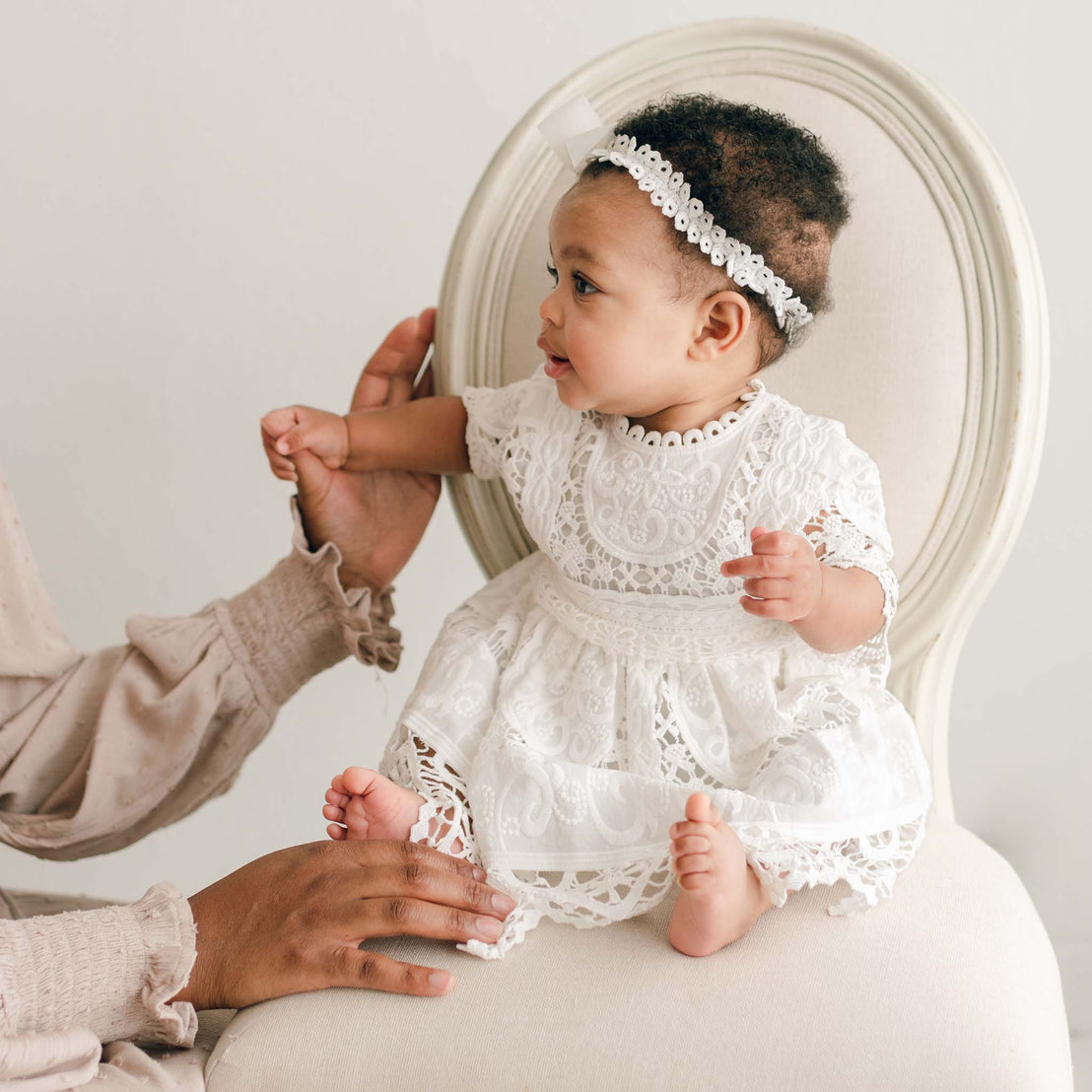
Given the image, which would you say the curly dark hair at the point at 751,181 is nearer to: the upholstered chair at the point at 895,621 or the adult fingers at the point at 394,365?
the upholstered chair at the point at 895,621

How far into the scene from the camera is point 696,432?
978 mm

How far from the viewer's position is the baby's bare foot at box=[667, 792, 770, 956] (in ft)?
2.56

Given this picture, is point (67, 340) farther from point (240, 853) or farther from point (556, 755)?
point (556, 755)

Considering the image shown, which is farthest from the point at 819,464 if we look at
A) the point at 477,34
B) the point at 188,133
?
the point at 188,133

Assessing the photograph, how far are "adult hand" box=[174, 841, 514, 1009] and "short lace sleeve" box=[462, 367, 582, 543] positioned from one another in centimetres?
31

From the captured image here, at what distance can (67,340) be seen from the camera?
171 cm

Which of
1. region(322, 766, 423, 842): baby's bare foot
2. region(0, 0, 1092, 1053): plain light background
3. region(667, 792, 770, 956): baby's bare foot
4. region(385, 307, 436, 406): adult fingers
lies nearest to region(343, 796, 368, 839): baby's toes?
region(322, 766, 423, 842): baby's bare foot

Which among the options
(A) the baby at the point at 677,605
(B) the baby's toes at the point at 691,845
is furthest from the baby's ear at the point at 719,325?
(B) the baby's toes at the point at 691,845

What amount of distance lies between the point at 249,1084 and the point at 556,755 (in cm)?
32

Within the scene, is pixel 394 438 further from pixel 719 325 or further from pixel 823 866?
pixel 823 866

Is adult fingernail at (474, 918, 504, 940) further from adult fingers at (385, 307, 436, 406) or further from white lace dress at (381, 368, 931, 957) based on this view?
adult fingers at (385, 307, 436, 406)

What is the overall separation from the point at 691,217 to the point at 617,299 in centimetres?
8

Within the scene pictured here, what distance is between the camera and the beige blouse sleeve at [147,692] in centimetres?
109

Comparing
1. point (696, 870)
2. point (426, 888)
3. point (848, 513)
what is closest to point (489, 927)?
point (426, 888)
